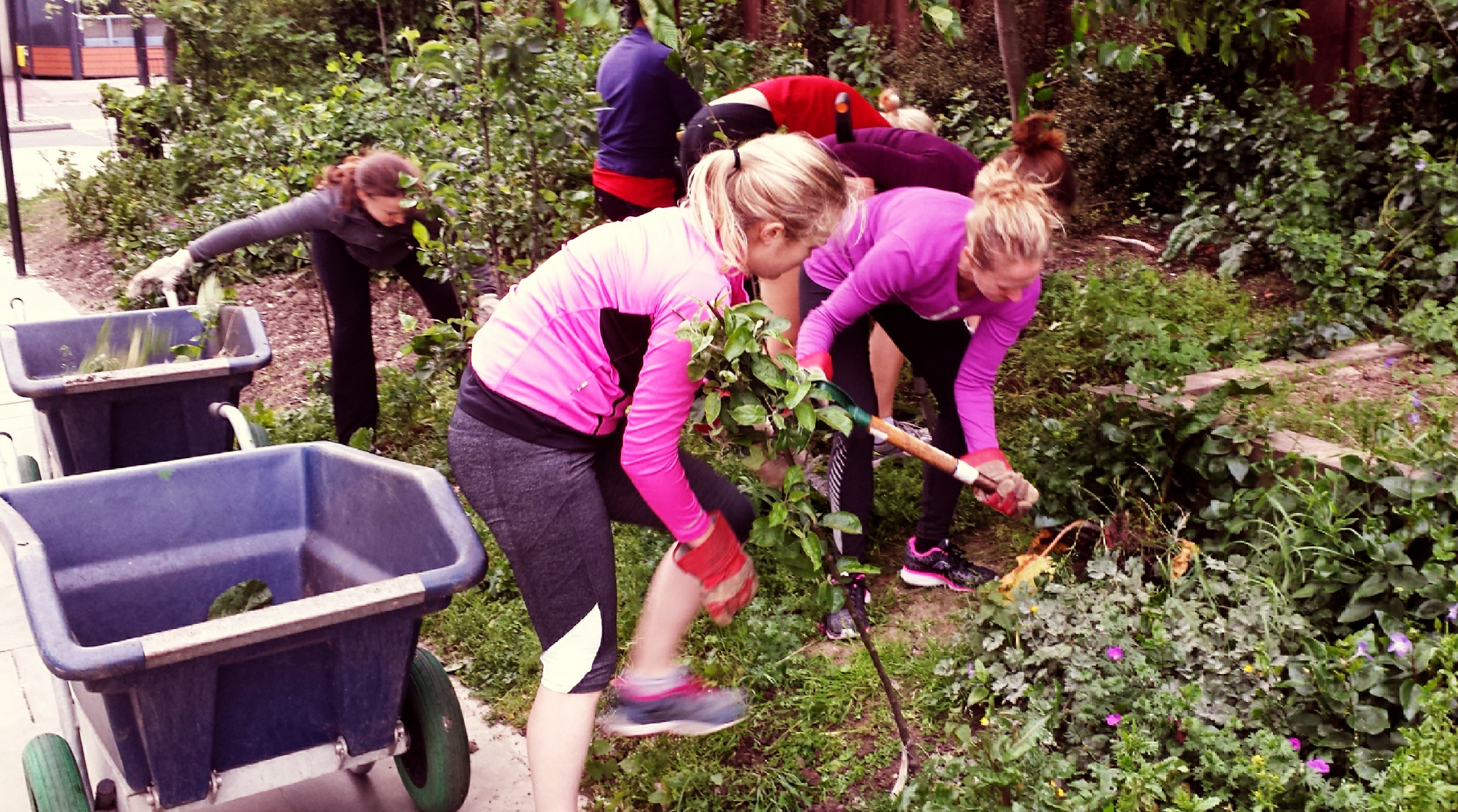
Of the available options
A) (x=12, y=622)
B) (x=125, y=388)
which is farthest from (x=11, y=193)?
(x=125, y=388)

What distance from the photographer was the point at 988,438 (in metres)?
3.10

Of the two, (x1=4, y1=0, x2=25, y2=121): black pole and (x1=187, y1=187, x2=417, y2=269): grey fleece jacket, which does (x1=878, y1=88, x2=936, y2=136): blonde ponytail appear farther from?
(x1=4, y1=0, x2=25, y2=121): black pole

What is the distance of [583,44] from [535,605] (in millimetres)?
5406

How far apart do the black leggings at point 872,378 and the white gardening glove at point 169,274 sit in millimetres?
2377

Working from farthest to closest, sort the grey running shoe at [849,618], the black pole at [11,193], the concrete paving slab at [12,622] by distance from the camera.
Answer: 1. the black pole at [11,193]
2. the concrete paving slab at [12,622]
3. the grey running shoe at [849,618]

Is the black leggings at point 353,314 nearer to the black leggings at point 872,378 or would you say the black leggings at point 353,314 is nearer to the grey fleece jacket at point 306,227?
the grey fleece jacket at point 306,227

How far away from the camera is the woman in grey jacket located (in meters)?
4.09

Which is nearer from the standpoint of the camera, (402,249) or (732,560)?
(732,560)

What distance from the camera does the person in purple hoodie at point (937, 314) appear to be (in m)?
2.88

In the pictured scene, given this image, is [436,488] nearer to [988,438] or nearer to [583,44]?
[988,438]

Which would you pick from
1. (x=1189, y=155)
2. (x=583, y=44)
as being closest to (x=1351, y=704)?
(x=1189, y=155)

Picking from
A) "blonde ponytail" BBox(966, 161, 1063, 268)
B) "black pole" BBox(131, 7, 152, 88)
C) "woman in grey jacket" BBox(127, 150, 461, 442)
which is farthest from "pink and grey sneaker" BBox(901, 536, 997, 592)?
"black pole" BBox(131, 7, 152, 88)

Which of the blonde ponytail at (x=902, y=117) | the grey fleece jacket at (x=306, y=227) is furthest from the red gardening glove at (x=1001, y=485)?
the grey fleece jacket at (x=306, y=227)

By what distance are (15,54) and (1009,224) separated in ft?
33.3
